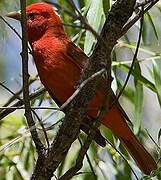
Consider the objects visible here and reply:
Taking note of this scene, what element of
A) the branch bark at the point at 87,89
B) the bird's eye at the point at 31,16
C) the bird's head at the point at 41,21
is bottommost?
the branch bark at the point at 87,89

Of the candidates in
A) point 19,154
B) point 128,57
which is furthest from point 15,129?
point 128,57

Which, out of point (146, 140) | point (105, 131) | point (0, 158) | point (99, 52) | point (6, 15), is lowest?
point (146, 140)

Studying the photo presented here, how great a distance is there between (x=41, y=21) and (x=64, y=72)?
0.49 metres

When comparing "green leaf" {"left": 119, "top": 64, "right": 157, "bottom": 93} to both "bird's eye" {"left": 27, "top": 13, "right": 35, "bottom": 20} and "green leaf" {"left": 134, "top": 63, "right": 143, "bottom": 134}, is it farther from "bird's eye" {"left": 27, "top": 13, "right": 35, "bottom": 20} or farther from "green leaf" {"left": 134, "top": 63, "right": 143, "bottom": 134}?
"bird's eye" {"left": 27, "top": 13, "right": 35, "bottom": 20}

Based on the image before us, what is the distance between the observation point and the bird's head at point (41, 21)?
3.07 meters

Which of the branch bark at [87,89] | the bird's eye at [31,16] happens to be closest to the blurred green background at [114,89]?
the bird's eye at [31,16]

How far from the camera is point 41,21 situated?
3.17 m

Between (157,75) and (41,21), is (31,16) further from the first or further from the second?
(157,75)

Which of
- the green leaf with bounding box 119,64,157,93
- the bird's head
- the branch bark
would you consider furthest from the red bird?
the branch bark

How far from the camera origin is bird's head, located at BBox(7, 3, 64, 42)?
10.1 feet

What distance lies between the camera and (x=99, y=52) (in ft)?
5.96

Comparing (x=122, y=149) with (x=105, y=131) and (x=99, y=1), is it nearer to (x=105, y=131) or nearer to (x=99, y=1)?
(x=105, y=131)

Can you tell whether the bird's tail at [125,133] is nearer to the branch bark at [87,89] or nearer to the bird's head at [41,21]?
the bird's head at [41,21]

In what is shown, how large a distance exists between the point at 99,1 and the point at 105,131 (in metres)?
0.79
